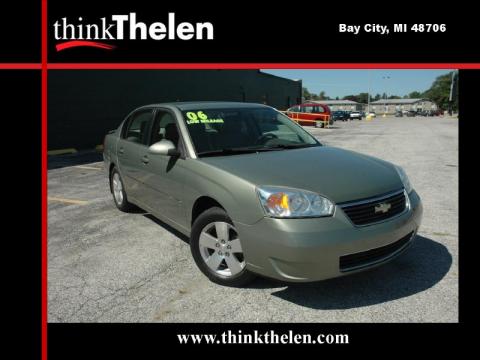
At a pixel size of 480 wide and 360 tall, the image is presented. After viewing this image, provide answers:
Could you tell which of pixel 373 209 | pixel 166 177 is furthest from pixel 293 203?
pixel 166 177

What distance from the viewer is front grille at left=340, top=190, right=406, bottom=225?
306 cm

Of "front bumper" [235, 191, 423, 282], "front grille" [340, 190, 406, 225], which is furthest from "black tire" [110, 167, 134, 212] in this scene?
"front grille" [340, 190, 406, 225]

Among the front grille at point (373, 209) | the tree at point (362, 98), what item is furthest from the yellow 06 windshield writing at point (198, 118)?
the tree at point (362, 98)

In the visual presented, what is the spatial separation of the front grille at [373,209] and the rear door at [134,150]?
8.91ft

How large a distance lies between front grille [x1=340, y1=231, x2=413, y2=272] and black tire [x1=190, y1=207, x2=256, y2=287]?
2.60 ft

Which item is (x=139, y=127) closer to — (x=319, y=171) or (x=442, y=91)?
(x=319, y=171)
